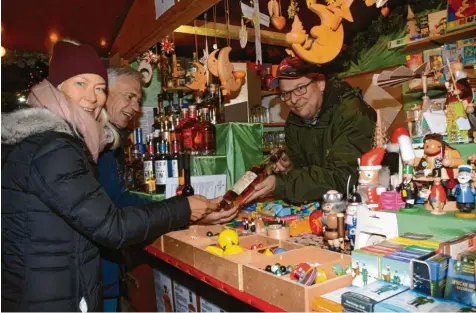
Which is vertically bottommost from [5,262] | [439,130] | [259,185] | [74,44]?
[5,262]

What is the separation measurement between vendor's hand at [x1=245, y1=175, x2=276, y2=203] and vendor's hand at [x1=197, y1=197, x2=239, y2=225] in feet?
0.53

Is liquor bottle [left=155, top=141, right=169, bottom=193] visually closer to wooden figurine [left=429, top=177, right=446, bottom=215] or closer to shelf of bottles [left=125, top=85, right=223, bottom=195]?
shelf of bottles [left=125, top=85, right=223, bottom=195]

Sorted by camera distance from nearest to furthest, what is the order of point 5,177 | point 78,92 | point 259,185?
point 5,177, point 78,92, point 259,185

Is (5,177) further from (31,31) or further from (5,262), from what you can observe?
(31,31)

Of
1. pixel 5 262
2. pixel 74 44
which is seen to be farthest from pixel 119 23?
pixel 5 262

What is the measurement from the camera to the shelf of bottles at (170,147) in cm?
239

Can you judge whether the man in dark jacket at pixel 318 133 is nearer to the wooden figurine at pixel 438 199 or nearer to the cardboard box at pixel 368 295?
the wooden figurine at pixel 438 199

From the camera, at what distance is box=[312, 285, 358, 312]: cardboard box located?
1067 millimetres

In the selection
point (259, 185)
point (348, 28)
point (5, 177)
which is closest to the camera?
point (5, 177)

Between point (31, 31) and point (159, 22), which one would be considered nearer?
point (159, 22)

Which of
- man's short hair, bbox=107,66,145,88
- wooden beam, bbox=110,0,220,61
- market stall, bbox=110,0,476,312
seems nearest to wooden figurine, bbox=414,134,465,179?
market stall, bbox=110,0,476,312

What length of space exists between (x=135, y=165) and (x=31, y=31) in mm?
2142

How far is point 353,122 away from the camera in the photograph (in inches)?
89.7

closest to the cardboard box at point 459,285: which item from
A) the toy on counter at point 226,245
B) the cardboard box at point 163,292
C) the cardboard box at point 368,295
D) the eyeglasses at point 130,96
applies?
the cardboard box at point 368,295
